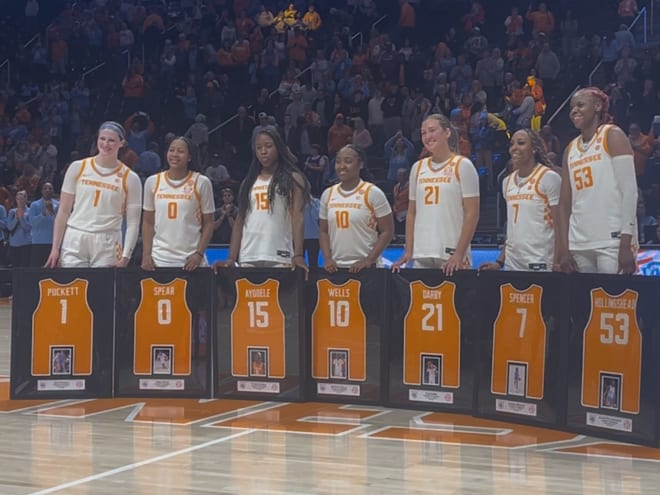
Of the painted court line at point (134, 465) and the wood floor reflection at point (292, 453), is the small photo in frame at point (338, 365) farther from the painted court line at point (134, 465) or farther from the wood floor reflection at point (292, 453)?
the painted court line at point (134, 465)

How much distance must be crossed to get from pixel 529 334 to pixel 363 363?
4.31 feet

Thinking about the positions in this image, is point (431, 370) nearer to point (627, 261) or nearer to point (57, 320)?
point (627, 261)

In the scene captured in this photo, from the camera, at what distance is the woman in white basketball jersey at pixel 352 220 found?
795 cm

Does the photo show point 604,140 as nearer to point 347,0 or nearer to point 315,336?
point 315,336

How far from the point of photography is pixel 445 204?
295 inches

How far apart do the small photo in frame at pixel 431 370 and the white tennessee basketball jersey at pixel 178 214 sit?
1990 mm

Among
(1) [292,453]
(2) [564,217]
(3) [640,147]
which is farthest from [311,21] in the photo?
(1) [292,453]

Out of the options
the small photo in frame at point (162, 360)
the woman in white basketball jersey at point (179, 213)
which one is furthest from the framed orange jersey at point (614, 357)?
the small photo in frame at point (162, 360)

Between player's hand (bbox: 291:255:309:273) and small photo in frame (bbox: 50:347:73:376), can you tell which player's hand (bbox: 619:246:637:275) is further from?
small photo in frame (bbox: 50:347:73:376)

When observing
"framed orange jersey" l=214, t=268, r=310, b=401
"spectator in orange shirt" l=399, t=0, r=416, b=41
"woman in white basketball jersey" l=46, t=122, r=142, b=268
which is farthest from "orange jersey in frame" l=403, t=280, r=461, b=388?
"spectator in orange shirt" l=399, t=0, r=416, b=41

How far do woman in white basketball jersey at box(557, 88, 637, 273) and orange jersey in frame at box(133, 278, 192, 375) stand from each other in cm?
284

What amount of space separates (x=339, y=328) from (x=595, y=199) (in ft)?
6.90

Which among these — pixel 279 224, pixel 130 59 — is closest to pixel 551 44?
pixel 130 59

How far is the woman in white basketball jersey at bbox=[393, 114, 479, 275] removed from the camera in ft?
24.6
